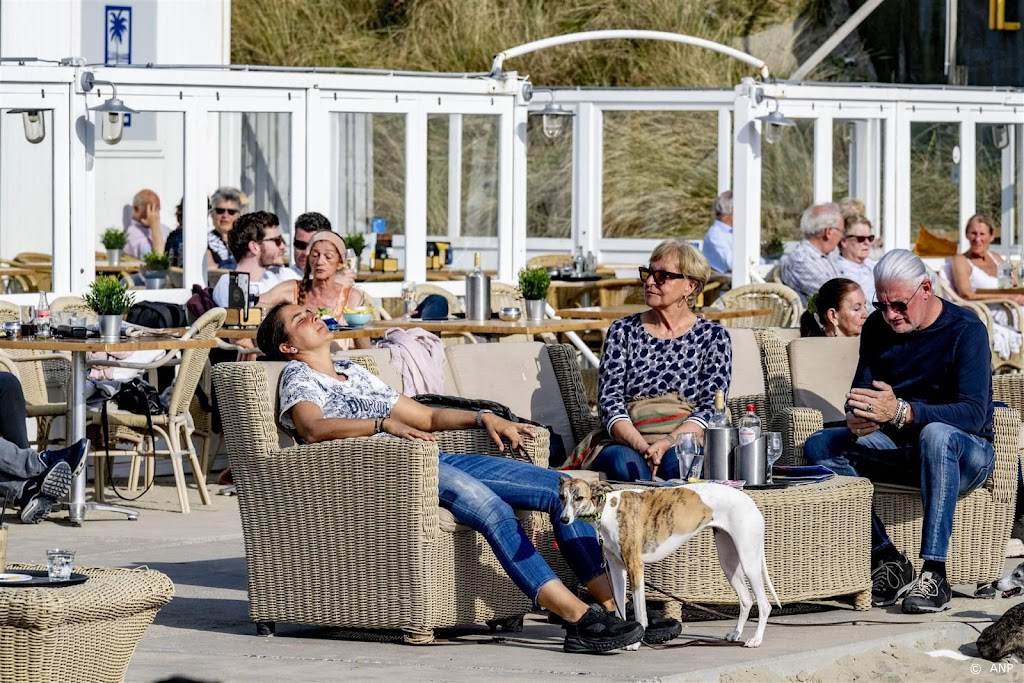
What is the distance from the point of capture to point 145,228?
13586 millimetres

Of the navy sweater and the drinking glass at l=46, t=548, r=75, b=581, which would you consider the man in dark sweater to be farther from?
the drinking glass at l=46, t=548, r=75, b=581

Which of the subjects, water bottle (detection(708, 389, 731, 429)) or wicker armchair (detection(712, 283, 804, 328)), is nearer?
water bottle (detection(708, 389, 731, 429))

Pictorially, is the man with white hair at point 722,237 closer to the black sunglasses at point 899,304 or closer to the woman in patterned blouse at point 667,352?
the woman in patterned blouse at point 667,352

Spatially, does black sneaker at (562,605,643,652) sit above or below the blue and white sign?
below

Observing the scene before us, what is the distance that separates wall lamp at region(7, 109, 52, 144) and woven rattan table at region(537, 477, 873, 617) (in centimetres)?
558

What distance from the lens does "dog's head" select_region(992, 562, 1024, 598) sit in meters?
6.35

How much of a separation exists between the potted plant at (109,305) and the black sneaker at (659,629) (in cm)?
330

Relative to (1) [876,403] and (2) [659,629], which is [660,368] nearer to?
(1) [876,403]

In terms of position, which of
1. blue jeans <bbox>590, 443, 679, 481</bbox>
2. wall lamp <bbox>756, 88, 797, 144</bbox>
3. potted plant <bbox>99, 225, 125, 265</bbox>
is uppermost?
wall lamp <bbox>756, 88, 797, 144</bbox>

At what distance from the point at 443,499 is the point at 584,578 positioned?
474 millimetres

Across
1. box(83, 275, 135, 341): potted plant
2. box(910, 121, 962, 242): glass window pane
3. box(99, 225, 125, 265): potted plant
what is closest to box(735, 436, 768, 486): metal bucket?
box(83, 275, 135, 341): potted plant

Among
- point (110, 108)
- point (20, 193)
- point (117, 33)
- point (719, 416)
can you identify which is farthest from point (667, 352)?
point (117, 33)

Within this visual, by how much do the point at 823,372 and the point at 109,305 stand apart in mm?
2970

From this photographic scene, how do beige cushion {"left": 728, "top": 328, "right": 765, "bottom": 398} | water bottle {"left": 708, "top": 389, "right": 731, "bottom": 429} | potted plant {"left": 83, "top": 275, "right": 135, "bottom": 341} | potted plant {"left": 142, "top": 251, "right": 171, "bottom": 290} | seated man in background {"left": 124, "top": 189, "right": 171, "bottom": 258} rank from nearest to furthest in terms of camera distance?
1. water bottle {"left": 708, "top": 389, "right": 731, "bottom": 429}
2. beige cushion {"left": 728, "top": 328, "right": 765, "bottom": 398}
3. potted plant {"left": 83, "top": 275, "right": 135, "bottom": 341}
4. potted plant {"left": 142, "top": 251, "right": 171, "bottom": 290}
5. seated man in background {"left": 124, "top": 189, "right": 171, "bottom": 258}
